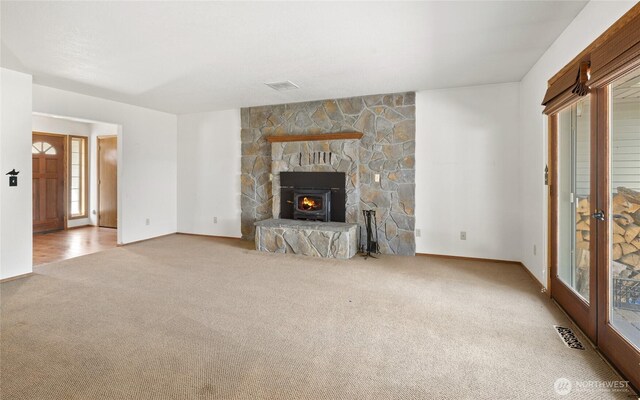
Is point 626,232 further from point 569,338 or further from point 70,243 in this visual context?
point 70,243

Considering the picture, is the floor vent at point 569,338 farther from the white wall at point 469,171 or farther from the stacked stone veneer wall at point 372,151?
the stacked stone veneer wall at point 372,151

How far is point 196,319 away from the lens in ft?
8.84

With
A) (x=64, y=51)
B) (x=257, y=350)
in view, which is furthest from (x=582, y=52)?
(x=64, y=51)

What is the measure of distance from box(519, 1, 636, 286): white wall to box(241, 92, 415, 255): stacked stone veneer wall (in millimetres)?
1465

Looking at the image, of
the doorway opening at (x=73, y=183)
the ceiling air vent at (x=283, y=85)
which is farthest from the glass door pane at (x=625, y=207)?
the doorway opening at (x=73, y=183)

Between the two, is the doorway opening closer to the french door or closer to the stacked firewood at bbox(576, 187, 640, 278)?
the french door

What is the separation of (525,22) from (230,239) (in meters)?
5.47

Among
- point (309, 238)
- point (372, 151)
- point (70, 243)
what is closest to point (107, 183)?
point (70, 243)

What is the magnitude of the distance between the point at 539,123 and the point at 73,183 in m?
9.12

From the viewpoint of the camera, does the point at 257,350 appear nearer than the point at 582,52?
Yes

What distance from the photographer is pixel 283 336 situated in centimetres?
240

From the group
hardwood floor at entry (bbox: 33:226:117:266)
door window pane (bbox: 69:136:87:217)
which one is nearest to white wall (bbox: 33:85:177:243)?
hardwood floor at entry (bbox: 33:226:117:266)

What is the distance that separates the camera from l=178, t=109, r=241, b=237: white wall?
6289 mm

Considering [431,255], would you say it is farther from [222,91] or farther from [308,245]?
[222,91]
